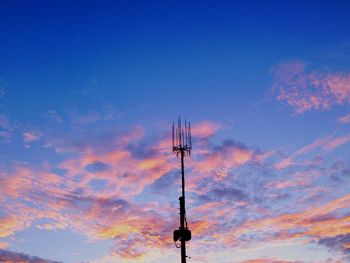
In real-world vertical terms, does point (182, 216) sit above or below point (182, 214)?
below

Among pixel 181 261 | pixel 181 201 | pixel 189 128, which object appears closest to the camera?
pixel 181 261

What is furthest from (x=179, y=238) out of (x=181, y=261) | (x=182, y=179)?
(x=182, y=179)

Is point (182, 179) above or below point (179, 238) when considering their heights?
above

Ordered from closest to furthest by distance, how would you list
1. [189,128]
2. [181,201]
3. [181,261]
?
[181,261]
[181,201]
[189,128]

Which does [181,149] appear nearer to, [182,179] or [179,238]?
[182,179]

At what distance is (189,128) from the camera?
37.0 meters

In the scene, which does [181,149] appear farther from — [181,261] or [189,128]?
[181,261]

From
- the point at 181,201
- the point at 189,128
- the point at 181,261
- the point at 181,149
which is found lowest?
the point at 181,261

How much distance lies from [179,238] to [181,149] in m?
6.73

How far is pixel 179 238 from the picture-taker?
31344mm

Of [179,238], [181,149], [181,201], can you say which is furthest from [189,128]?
[179,238]

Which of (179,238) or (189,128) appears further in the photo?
(189,128)

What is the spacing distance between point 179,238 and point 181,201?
2.76 m

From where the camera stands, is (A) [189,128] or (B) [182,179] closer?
(B) [182,179]
